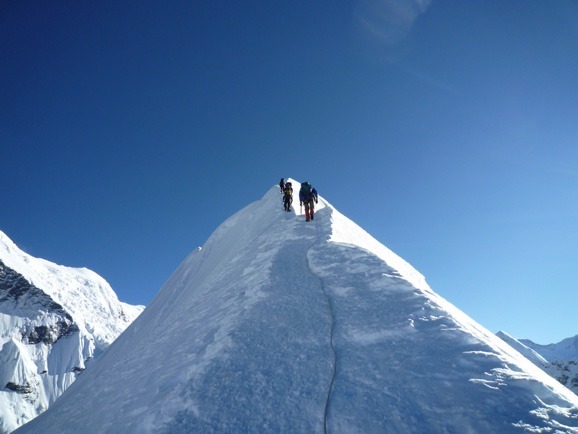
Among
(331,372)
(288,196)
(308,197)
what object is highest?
(288,196)

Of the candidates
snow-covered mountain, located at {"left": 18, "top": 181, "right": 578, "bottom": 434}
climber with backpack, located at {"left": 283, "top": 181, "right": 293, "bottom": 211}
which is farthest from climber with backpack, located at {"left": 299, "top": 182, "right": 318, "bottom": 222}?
snow-covered mountain, located at {"left": 18, "top": 181, "right": 578, "bottom": 434}

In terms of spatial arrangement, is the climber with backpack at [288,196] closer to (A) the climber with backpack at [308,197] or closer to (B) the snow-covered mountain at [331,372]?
(A) the climber with backpack at [308,197]

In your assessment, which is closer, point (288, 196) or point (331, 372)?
point (331, 372)

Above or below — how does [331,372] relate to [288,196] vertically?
below

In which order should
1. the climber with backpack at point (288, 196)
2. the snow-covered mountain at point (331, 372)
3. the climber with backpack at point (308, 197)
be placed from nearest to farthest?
1. the snow-covered mountain at point (331, 372)
2. the climber with backpack at point (308, 197)
3. the climber with backpack at point (288, 196)

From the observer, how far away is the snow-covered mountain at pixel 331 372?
147 inches

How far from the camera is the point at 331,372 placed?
179 inches

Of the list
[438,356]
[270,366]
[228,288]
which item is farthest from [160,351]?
[438,356]

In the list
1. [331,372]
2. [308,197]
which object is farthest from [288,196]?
[331,372]

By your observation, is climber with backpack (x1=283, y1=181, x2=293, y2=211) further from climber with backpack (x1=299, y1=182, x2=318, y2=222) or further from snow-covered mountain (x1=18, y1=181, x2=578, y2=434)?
snow-covered mountain (x1=18, y1=181, x2=578, y2=434)

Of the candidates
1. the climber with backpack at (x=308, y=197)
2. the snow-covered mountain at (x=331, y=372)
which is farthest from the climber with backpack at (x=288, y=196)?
the snow-covered mountain at (x=331, y=372)

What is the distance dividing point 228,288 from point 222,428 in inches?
175

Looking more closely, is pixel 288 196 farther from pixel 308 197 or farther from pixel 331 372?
pixel 331 372

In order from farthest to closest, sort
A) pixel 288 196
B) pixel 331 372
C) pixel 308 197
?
pixel 288 196 < pixel 308 197 < pixel 331 372
